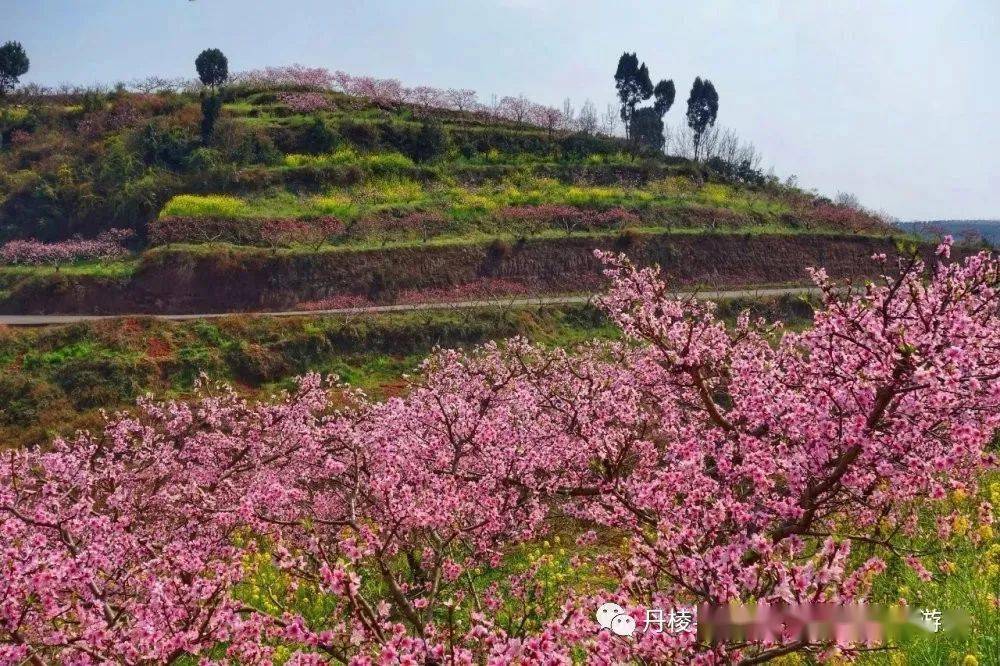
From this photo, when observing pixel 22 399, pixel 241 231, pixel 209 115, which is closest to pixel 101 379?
pixel 22 399

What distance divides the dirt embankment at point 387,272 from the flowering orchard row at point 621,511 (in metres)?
24.9

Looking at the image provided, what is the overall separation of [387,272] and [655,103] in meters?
49.4

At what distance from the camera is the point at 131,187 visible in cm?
4506

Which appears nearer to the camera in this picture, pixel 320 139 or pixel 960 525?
pixel 960 525

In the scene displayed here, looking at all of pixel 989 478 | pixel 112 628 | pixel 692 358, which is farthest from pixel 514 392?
pixel 112 628

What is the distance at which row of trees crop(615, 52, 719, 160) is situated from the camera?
73.2 metres

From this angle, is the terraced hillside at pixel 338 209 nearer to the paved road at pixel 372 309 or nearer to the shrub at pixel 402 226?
the shrub at pixel 402 226

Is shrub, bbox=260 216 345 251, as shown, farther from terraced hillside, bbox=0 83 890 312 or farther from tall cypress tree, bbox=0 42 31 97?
tall cypress tree, bbox=0 42 31 97

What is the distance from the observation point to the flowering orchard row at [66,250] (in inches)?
1561

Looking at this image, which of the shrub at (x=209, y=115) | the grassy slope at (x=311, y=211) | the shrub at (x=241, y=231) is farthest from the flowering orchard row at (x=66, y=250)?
the shrub at (x=209, y=115)

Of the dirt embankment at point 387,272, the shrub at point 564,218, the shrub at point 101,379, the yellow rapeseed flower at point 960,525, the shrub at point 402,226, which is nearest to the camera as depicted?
the yellow rapeseed flower at point 960,525

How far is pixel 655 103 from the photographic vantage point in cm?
7556

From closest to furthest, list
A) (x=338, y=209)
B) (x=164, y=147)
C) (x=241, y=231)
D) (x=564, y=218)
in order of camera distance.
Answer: (x=241, y=231) → (x=338, y=209) → (x=564, y=218) → (x=164, y=147)

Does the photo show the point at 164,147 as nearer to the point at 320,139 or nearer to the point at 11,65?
the point at 320,139
